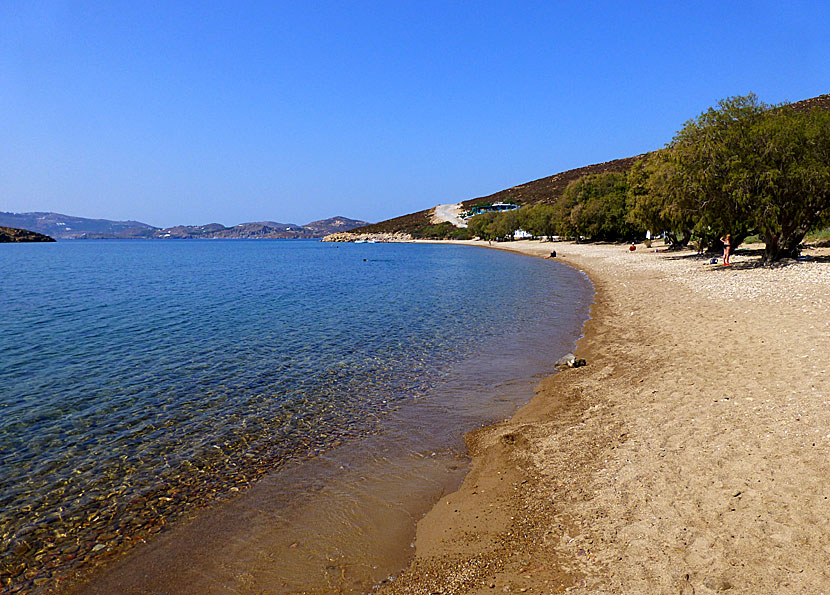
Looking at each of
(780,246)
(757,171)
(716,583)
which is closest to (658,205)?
(780,246)

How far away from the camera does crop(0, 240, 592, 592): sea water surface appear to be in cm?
752

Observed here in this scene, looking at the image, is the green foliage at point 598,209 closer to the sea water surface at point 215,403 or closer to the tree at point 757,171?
the tree at point 757,171

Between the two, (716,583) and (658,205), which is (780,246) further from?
(716,583)

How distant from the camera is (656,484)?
22.1ft

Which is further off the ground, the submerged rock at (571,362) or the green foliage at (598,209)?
the green foliage at (598,209)

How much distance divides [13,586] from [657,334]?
650 inches

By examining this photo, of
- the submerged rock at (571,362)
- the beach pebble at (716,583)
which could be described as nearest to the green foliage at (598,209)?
the submerged rock at (571,362)

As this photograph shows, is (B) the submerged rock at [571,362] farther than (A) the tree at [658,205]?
No

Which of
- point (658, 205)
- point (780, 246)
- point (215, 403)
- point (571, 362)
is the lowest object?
point (215, 403)

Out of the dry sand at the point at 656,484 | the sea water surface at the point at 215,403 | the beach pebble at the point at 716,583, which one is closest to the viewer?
the beach pebble at the point at 716,583

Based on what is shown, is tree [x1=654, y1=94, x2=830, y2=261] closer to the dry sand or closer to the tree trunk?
the tree trunk

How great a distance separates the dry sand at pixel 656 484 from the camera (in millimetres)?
5133

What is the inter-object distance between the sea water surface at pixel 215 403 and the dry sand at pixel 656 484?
1.04m

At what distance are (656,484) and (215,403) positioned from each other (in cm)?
963
